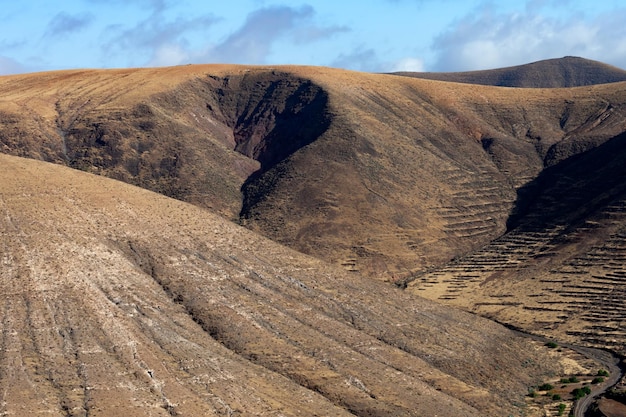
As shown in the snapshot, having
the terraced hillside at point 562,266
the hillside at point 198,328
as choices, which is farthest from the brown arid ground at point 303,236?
the terraced hillside at point 562,266

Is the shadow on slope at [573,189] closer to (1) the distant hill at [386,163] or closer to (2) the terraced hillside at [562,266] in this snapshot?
(2) the terraced hillside at [562,266]

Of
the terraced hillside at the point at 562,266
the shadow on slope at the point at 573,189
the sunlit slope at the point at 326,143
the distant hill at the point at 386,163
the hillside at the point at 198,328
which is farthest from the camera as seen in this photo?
the shadow on slope at the point at 573,189

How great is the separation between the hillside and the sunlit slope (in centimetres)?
2753

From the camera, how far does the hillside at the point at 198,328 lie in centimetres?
4909

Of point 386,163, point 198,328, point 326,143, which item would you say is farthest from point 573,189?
point 198,328

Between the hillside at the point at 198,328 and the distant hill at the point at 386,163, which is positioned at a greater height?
the distant hill at the point at 386,163

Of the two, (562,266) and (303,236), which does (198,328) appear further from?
(562,266)

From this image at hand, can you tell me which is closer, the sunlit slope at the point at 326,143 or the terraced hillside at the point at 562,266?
the terraced hillside at the point at 562,266

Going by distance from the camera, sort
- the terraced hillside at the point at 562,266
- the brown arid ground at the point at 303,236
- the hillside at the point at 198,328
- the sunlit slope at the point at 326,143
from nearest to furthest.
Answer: the hillside at the point at 198,328
the brown arid ground at the point at 303,236
the terraced hillside at the point at 562,266
the sunlit slope at the point at 326,143

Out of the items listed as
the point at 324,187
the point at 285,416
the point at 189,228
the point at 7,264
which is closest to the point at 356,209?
the point at 324,187

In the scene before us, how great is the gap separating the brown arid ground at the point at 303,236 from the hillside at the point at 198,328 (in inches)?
7.7

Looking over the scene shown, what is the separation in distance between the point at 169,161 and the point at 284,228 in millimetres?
21427

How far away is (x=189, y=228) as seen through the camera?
73.8 m

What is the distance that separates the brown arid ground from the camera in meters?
54.3
